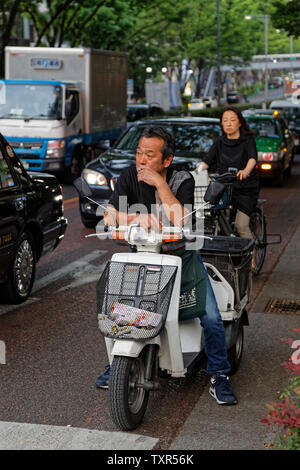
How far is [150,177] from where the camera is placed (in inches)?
178

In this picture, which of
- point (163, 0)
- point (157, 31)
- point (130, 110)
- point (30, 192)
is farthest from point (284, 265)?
point (157, 31)

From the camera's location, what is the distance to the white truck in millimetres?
18484

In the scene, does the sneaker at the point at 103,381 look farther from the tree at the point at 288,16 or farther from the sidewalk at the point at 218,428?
the tree at the point at 288,16

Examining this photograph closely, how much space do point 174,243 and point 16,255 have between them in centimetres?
327

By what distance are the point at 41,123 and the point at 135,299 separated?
47.4 ft

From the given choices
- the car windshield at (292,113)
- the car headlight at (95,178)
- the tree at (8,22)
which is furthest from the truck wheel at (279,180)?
the tree at (8,22)

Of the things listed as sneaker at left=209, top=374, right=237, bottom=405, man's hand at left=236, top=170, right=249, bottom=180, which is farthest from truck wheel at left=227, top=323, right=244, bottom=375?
man's hand at left=236, top=170, right=249, bottom=180

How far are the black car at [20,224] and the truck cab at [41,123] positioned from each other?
32.9 feet

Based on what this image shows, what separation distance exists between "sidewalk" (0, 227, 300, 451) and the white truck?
42.3ft

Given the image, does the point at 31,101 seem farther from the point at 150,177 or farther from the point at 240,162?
the point at 150,177

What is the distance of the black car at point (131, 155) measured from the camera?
11.7 metres

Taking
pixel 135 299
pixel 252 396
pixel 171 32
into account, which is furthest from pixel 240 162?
pixel 171 32

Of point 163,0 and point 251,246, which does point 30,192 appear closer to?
point 251,246

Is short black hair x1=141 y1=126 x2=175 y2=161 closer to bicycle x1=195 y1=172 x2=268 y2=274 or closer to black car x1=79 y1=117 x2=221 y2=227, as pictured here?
bicycle x1=195 y1=172 x2=268 y2=274
